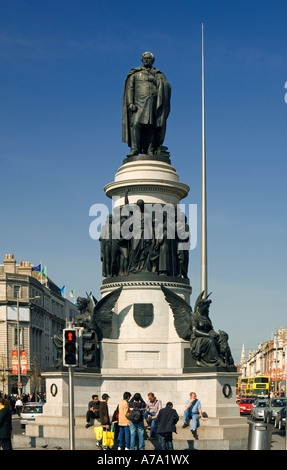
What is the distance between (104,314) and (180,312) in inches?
105

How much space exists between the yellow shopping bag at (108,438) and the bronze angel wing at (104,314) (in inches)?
249

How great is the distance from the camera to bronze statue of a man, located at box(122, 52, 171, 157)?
32344mm

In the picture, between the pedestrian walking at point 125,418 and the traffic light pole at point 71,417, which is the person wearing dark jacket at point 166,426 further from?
the traffic light pole at point 71,417

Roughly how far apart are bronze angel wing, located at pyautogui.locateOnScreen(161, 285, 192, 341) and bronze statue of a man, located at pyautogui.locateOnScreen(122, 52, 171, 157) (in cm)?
592

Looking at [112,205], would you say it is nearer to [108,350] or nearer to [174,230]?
[174,230]

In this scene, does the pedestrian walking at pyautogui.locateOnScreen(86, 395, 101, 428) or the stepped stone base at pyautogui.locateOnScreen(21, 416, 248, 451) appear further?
the stepped stone base at pyautogui.locateOnScreen(21, 416, 248, 451)

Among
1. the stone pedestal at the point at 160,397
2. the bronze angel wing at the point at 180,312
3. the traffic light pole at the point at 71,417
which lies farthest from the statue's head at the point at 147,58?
the traffic light pole at the point at 71,417

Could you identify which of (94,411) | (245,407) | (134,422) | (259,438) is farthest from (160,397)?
(245,407)

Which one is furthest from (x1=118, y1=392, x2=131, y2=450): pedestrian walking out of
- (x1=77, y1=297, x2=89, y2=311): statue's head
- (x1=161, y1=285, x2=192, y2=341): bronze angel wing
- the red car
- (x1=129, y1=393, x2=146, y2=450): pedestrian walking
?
the red car

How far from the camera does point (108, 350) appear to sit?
96.1ft

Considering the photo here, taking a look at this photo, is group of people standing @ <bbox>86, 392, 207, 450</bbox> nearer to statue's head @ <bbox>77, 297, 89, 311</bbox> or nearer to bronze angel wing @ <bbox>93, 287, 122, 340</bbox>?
bronze angel wing @ <bbox>93, 287, 122, 340</bbox>

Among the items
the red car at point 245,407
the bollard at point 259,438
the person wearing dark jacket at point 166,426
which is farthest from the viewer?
the red car at point 245,407

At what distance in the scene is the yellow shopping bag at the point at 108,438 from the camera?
23125mm
